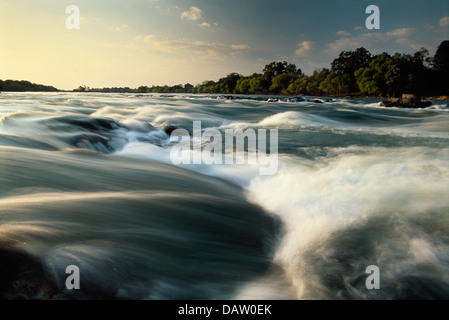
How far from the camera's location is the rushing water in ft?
5.46

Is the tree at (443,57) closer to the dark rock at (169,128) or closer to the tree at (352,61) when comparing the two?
the tree at (352,61)

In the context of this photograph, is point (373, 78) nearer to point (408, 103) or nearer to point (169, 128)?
point (408, 103)

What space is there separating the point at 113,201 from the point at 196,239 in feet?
3.30

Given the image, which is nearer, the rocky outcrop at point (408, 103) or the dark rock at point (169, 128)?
the dark rock at point (169, 128)

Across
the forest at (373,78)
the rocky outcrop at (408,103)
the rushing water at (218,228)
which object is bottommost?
the rushing water at (218,228)

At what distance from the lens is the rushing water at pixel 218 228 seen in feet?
5.46

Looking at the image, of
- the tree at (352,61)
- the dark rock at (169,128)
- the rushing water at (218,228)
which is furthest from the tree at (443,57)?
the rushing water at (218,228)

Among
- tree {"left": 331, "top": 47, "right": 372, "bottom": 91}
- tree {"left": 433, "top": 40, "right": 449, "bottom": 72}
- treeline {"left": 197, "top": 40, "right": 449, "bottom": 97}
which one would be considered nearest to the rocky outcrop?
treeline {"left": 197, "top": 40, "right": 449, "bottom": 97}

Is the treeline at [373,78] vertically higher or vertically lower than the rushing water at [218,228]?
higher

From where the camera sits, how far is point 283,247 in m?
2.44

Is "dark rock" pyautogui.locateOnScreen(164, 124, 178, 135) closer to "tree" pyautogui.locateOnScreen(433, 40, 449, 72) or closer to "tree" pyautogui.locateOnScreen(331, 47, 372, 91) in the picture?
"tree" pyautogui.locateOnScreen(433, 40, 449, 72)
